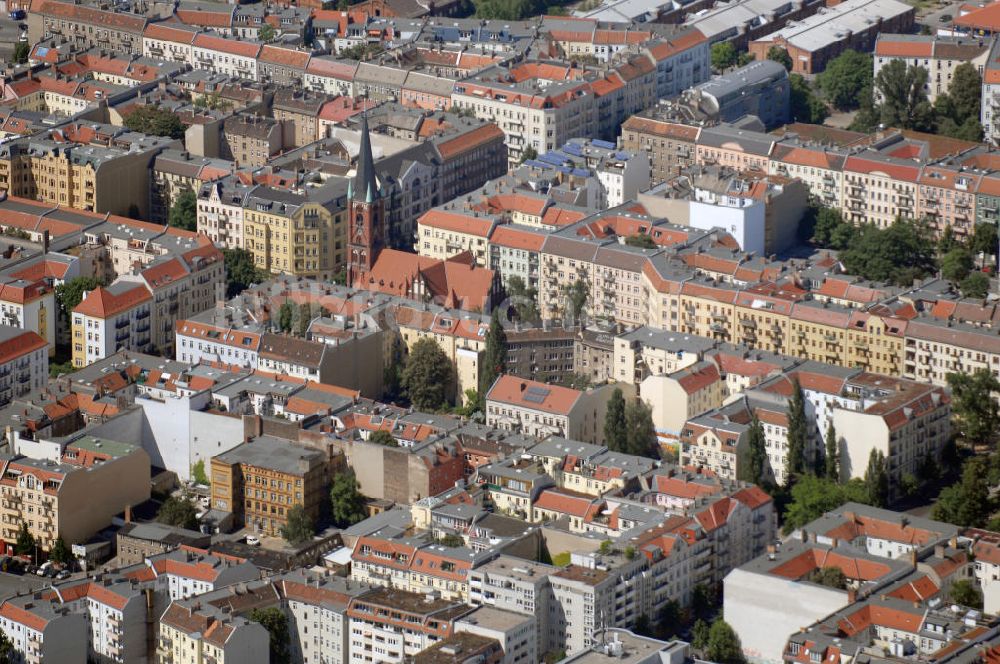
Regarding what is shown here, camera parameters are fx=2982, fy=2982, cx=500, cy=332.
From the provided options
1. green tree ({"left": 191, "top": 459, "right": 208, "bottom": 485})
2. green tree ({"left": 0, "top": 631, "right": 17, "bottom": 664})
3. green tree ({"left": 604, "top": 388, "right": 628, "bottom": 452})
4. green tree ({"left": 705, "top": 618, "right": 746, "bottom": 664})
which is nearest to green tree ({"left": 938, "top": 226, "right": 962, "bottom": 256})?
green tree ({"left": 604, "top": 388, "right": 628, "bottom": 452})

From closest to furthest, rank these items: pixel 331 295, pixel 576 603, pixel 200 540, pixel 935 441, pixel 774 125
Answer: pixel 576 603
pixel 200 540
pixel 935 441
pixel 331 295
pixel 774 125

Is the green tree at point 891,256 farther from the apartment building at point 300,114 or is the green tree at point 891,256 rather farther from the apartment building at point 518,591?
the apartment building at point 518,591

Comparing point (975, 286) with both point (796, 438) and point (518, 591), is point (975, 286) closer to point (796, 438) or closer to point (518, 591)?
point (796, 438)

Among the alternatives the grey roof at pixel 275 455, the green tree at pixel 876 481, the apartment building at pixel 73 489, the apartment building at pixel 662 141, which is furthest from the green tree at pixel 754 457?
the apartment building at pixel 662 141

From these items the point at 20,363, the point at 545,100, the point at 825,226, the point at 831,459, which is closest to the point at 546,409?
the point at 831,459

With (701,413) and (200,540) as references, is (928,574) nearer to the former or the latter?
(701,413)

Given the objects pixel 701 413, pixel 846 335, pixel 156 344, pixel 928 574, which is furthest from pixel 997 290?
pixel 156 344

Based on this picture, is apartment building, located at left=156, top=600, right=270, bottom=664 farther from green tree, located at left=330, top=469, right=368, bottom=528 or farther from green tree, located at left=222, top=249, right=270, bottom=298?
green tree, located at left=222, top=249, right=270, bottom=298
